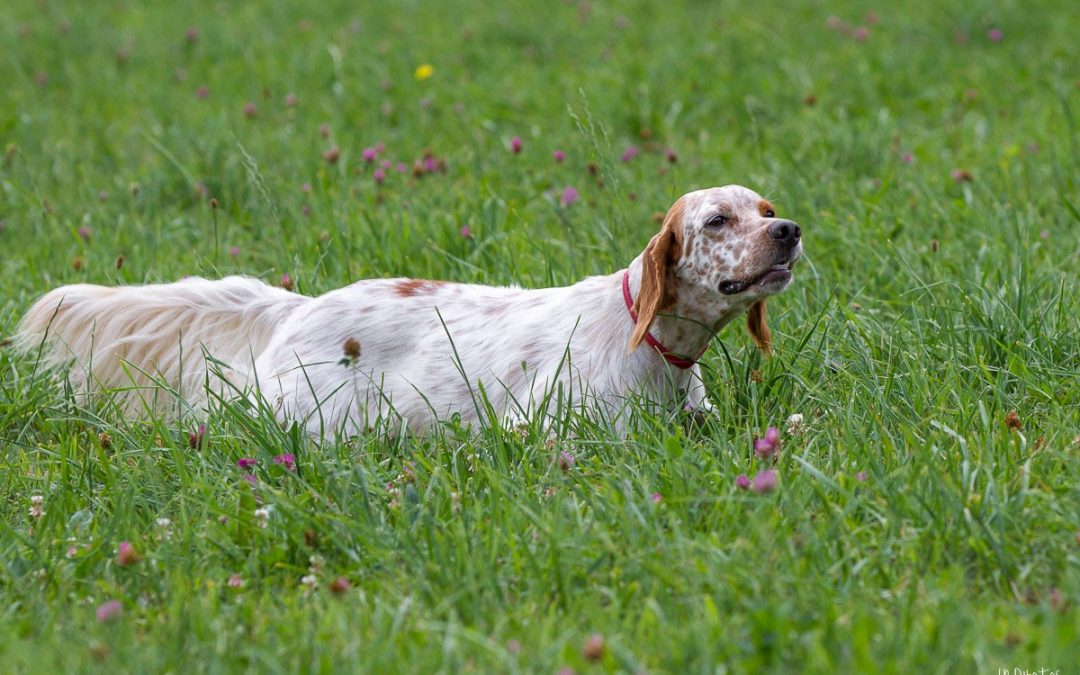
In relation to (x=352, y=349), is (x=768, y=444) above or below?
above

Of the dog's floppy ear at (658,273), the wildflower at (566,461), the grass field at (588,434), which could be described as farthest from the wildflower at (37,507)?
the dog's floppy ear at (658,273)

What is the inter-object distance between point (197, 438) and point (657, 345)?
1.38 meters

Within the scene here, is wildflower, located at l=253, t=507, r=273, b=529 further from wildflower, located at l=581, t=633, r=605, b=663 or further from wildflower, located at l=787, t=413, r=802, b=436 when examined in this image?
wildflower, located at l=787, t=413, r=802, b=436

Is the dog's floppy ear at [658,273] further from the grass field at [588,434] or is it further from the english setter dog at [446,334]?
the grass field at [588,434]

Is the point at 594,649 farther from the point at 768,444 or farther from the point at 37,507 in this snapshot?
the point at 37,507

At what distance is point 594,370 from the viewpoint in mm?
3977

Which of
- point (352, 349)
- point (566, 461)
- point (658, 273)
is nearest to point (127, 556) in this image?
point (566, 461)

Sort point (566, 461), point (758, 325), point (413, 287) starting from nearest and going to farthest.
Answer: point (566, 461) < point (758, 325) < point (413, 287)

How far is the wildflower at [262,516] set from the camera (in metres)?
3.13

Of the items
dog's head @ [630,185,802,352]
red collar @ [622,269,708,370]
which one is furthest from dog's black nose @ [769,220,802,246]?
red collar @ [622,269,708,370]

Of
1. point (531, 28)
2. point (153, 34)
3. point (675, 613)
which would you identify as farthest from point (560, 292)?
point (153, 34)

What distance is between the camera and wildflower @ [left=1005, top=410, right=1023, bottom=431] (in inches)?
135

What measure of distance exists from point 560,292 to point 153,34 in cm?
634

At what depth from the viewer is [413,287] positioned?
175 inches
